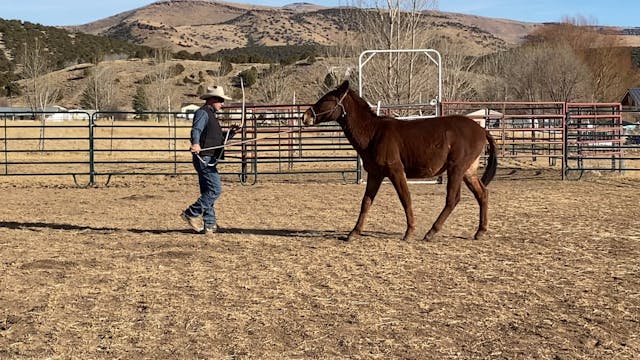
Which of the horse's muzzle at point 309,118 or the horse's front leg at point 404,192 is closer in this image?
the horse's front leg at point 404,192

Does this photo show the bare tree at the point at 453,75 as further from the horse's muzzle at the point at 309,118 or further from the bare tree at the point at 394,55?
the horse's muzzle at the point at 309,118

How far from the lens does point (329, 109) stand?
24.3 ft

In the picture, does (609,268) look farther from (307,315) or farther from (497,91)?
(497,91)

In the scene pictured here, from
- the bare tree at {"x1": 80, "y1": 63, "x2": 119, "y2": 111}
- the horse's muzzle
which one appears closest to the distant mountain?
the bare tree at {"x1": 80, "y1": 63, "x2": 119, "y2": 111}

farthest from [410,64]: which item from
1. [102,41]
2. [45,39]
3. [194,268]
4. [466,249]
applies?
[102,41]

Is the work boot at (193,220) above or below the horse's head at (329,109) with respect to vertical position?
below

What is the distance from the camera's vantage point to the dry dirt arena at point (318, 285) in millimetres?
4070

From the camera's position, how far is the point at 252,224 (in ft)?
28.1

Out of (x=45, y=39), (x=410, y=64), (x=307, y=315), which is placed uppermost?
(x=45, y=39)

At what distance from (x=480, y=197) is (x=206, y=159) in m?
3.04

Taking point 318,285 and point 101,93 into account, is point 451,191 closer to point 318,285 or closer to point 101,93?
point 318,285

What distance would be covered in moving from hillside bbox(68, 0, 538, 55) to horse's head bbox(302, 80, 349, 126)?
10256 cm

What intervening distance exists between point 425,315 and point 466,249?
2.34 metres

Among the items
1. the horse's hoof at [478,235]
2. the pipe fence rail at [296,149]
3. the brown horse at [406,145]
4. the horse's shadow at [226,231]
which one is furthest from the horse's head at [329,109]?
the pipe fence rail at [296,149]
